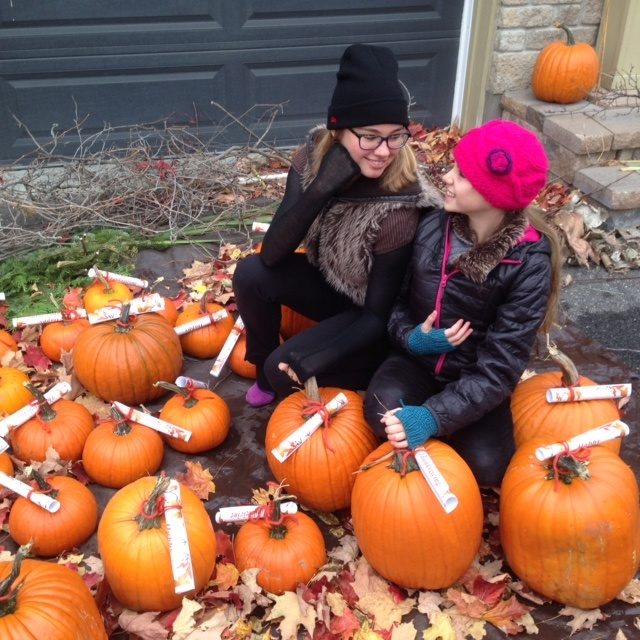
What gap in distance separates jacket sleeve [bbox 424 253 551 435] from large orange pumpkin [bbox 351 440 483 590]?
152 mm

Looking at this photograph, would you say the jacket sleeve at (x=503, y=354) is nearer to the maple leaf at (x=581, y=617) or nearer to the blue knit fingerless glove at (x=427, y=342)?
the blue knit fingerless glove at (x=427, y=342)

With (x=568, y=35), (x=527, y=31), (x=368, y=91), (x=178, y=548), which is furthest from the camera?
(x=527, y=31)

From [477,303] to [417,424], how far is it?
52 cm

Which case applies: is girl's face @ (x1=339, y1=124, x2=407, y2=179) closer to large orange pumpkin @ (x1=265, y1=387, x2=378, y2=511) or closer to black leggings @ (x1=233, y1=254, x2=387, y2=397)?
black leggings @ (x1=233, y1=254, x2=387, y2=397)

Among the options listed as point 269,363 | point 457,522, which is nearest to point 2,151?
point 269,363

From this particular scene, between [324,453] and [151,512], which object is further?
[324,453]

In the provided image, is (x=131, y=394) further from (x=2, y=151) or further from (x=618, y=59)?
(x=618, y=59)

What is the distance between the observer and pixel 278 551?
2170mm

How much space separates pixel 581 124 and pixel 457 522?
13.0 feet

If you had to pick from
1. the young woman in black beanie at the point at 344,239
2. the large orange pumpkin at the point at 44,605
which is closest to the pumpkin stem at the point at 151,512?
the large orange pumpkin at the point at 44,605

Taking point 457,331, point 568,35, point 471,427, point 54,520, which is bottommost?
point 54,520

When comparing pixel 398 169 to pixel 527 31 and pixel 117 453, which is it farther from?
pixel 527 31

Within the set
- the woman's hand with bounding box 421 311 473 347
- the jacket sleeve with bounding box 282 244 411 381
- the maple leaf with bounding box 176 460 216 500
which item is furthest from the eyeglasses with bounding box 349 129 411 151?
the maple leaf with bounding box 176 460 216 500

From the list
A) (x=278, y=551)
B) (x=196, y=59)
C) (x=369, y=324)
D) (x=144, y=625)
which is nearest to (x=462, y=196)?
(x=369, y=324)
